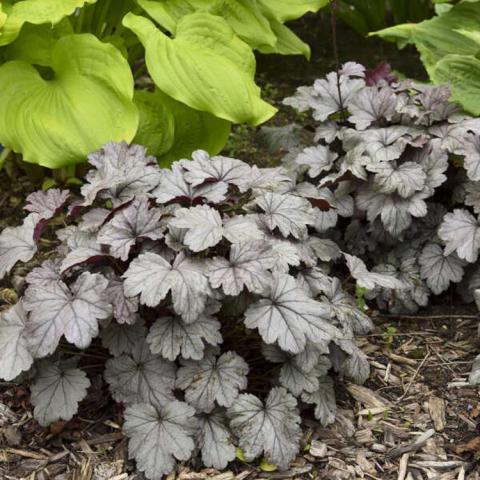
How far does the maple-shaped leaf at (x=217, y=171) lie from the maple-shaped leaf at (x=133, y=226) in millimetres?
180

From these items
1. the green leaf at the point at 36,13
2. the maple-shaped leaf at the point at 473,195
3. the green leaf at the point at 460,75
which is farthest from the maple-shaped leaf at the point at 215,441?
the green leaf at the point at 460,75

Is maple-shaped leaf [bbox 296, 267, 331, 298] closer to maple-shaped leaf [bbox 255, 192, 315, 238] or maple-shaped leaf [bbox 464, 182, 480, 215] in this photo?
maple-shaped leaf [bbox 255, 192, 315, 238]

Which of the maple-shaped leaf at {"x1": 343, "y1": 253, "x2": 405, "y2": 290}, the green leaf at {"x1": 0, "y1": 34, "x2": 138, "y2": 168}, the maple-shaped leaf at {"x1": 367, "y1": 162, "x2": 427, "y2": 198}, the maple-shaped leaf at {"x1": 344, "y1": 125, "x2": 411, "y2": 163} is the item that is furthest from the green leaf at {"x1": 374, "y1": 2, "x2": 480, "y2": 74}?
the maple-shaped leaf at {"x1": 343, "y1": 253, "x2": 405, "y2": 290}

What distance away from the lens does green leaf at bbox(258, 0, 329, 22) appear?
342cm

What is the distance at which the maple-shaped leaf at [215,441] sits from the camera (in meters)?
2.08

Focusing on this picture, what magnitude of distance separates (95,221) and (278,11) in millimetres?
1632

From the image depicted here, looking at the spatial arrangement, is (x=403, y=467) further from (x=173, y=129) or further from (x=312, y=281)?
(x=173, y=129)

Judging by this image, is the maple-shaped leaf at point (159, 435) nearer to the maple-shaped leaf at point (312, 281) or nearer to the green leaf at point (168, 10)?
the maple-shaped leaf at point (312, 281)

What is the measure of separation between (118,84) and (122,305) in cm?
106

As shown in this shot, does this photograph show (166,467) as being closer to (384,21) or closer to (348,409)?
(348,409)

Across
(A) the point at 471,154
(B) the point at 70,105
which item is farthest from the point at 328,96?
(B) the point at 70,105

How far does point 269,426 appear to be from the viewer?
2.08 metres

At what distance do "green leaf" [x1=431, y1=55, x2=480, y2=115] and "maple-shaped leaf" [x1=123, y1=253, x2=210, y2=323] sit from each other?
4.76 feet

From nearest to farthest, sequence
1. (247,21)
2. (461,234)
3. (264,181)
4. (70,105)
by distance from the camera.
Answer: (264,181), (461,234), (70,105), (247,21)
